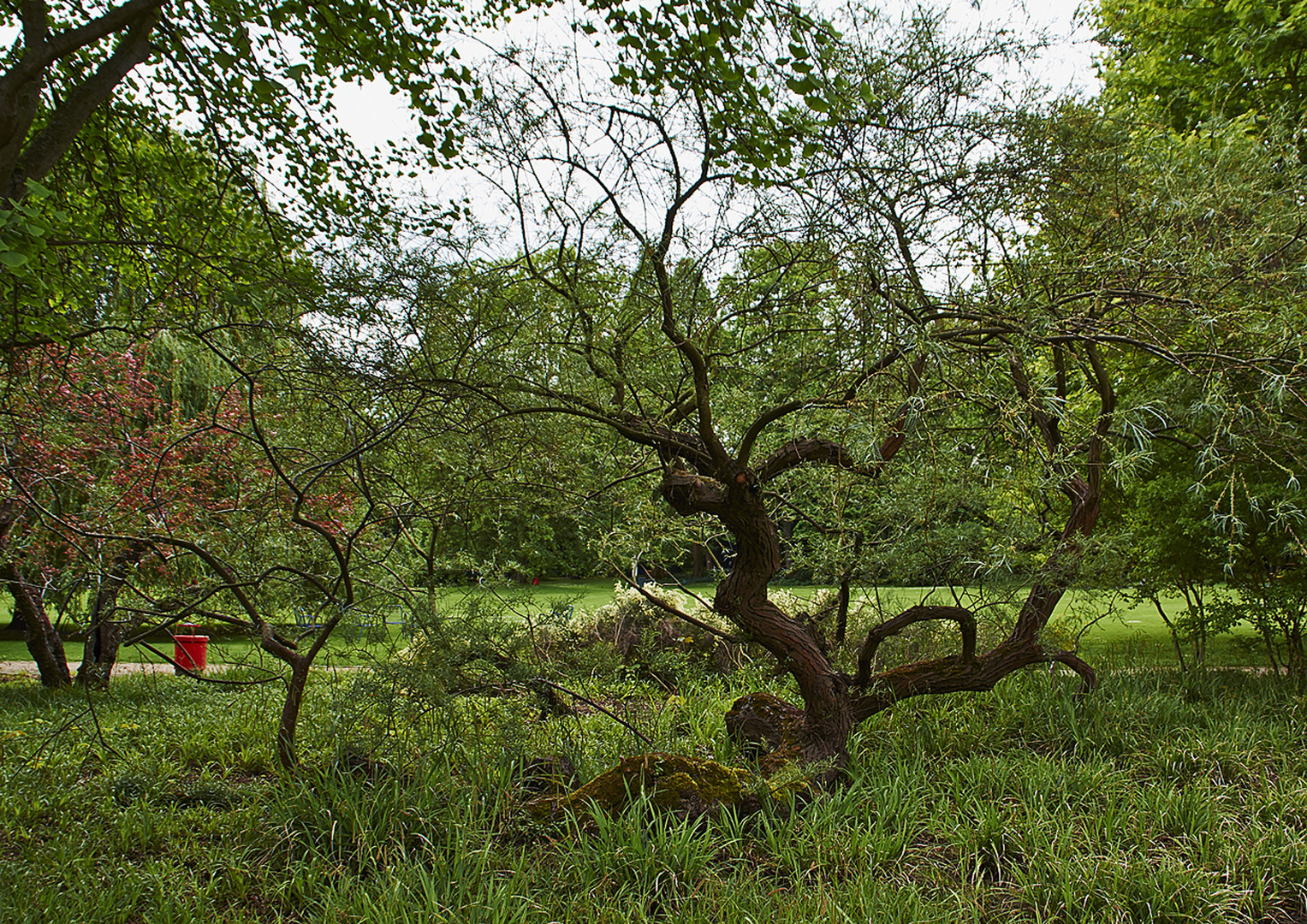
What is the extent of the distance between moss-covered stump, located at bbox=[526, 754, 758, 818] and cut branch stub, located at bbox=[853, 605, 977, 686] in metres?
1.07

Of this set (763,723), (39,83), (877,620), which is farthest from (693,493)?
(39,83)

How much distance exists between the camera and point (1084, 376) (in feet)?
19.4

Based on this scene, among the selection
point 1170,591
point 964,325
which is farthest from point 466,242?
point 1170,591

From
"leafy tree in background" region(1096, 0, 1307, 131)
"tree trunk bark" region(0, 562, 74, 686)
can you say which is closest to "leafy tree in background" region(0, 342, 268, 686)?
"tree trunk bark" region(0, 562, 74, 686)

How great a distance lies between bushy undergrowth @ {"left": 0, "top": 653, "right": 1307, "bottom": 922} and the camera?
3008 mm

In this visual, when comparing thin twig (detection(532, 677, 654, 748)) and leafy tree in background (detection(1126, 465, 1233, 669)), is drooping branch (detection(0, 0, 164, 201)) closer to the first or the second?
thin twig (detection(532, 677, 654, 748))

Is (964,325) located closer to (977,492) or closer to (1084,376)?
(977,492)

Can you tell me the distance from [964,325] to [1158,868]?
2.53 m

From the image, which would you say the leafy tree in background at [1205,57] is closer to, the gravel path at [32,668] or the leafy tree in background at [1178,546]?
the leafy tree in background at [1178,546]

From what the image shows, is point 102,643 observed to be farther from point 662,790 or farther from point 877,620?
point 877,620

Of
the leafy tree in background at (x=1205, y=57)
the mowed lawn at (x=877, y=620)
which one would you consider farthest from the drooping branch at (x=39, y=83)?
the leafy tree in background at (x=1205, y=57)

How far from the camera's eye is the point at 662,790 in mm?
3643

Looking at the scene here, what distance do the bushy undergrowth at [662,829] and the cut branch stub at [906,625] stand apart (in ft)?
1.50

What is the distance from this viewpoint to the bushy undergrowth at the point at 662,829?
3.01 metres
